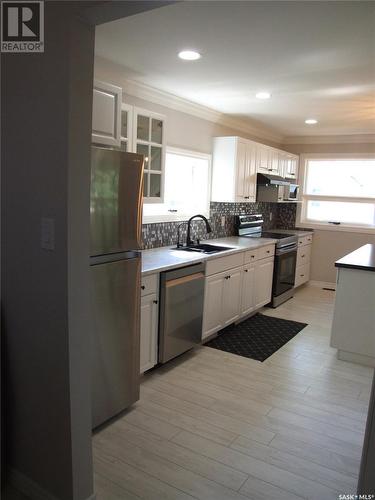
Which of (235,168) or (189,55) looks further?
(235,168)

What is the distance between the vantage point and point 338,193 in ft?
20.5

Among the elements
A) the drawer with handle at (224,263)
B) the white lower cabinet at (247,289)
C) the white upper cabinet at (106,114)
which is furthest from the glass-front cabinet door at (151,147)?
the white lower cabinet at (247,289)

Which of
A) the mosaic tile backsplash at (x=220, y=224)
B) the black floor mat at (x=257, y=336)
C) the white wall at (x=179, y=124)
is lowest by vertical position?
the black floor mat at (x=257, y=336)

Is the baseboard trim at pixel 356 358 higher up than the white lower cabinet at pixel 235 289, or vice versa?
the white lower cabinet at pixel 235 289

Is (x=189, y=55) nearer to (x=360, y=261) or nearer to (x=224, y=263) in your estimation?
(x=224, y=263)

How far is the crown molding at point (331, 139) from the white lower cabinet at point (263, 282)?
8.07 feet

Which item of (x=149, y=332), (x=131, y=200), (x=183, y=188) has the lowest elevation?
(x=149, y=332)

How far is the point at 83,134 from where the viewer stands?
1.57 metres

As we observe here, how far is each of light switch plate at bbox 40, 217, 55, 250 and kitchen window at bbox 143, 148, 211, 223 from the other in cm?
205

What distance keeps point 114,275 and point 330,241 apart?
15.8 ft

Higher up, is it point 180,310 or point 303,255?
point 303,255

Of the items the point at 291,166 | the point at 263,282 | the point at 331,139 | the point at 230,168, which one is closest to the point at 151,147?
the point at 230,168

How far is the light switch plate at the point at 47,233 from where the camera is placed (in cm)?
163

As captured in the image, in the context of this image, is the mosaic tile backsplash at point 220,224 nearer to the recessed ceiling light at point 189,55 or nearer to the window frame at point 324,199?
the window frame at point 324,199
